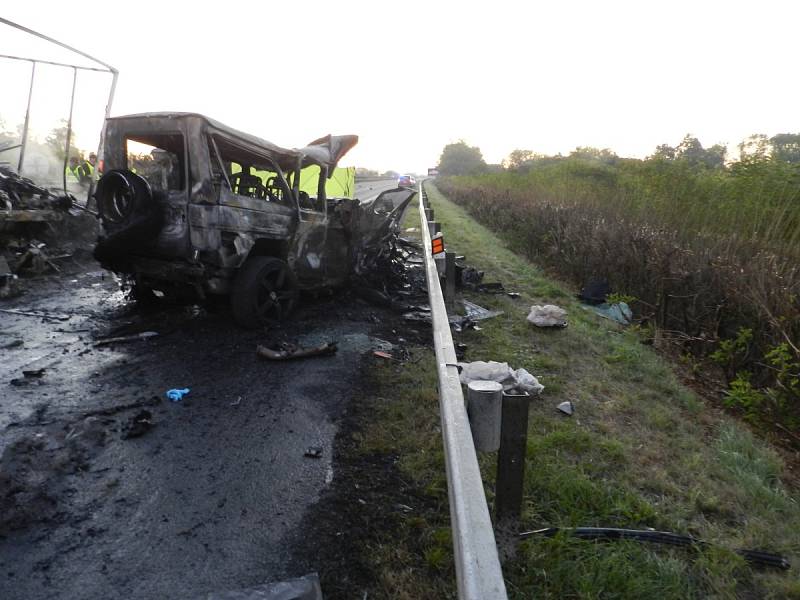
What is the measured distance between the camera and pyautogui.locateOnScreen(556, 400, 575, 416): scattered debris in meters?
3.97

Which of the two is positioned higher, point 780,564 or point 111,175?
point 111,175

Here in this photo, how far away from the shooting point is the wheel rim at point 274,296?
545 cm

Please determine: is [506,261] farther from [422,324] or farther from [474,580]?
[474,580]

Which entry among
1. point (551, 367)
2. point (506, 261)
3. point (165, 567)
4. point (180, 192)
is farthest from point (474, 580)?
point (506, 261)

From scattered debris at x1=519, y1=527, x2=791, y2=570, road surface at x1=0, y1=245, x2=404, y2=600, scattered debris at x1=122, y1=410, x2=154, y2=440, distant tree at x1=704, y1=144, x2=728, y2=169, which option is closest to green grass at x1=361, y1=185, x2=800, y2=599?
scattered debris at x1=519, y1=527, x2=791, y2=570

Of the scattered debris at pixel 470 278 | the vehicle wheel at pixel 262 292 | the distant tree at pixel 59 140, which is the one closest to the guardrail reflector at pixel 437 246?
the vehicle wheel at pixel 262 292

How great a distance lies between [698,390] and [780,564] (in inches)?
111

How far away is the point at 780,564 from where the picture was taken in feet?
8.02

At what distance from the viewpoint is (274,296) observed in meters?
5.54

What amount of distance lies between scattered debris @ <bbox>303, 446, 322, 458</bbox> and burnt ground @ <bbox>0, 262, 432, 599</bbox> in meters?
0.04

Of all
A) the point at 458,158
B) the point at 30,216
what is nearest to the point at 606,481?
the point at 30,216

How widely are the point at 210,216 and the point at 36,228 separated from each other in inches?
223

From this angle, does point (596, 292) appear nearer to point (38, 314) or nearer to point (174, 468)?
point (174, 468)

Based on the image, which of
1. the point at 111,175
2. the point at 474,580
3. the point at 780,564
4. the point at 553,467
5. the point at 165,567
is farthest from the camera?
the point at 111,175
